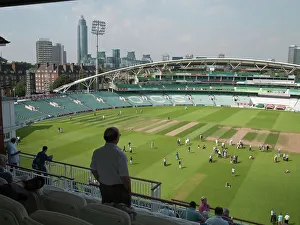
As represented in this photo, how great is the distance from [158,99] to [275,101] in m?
22.3

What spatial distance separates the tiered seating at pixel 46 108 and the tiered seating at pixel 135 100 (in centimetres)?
1583

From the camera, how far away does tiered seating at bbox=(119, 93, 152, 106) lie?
55800 millimetres

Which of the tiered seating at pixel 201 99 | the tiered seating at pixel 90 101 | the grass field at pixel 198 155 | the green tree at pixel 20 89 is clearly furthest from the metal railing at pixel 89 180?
the green tree at pixel 20 89

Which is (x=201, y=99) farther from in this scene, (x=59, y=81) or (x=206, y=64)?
(x=59, y=81)

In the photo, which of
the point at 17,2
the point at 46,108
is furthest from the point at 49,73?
the point at 17,2

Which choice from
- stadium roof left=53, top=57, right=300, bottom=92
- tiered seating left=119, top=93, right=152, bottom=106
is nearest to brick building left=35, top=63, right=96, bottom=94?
stadium roof left=53, top=57, right=300, bottom=92

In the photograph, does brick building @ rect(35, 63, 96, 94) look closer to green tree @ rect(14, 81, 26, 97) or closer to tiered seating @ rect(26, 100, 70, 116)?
green tree @ rect(14, 81, 26, 97)

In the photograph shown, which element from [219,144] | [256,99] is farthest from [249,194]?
[256,99]

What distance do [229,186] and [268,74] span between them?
53.0 meters

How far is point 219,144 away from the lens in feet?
83.4

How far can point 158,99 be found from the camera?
2327 inches

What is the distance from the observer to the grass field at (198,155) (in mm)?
14508

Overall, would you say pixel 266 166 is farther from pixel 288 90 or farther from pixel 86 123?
pixel 288 90

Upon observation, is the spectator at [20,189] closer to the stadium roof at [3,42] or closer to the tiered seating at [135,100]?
the stadium roof at [3,42]
